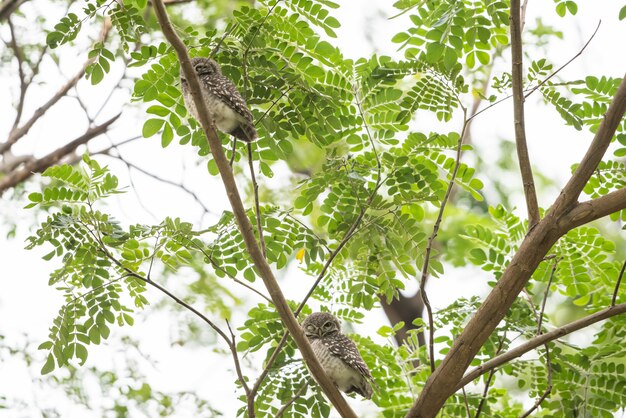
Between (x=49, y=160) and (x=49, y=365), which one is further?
(x=49, y=160)

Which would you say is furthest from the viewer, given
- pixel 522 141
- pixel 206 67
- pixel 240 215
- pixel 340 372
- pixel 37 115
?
pixel 37 115

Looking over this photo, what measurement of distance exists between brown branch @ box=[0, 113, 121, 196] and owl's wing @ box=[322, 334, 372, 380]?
3280mm

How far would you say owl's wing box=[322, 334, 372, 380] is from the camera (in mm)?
2983

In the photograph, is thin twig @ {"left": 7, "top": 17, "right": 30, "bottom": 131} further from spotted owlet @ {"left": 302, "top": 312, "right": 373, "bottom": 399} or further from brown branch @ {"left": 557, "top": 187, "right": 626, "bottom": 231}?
brown branch @ {"left": 557, "top": 187, "right": 626, "bottom": 231}

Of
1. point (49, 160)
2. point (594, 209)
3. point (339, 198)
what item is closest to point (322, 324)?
point (339, 198)

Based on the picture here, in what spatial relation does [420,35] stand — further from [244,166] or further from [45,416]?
[45,416]

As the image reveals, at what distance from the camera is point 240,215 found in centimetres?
228

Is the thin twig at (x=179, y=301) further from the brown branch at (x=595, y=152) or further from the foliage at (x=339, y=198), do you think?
the brown branch at (x=595, y=152)

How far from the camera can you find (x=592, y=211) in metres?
2.39

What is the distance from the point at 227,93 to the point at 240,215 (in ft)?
2.07

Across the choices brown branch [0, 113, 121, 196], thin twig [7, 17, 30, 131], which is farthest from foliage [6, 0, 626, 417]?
thin twig [7, 17, 30, 131]

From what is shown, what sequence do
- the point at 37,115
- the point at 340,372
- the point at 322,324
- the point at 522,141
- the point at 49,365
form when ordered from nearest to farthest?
the point at 522,141 < the point at 49,365 < the point at 340,372 < the point at 322,324 < the point at 37,115

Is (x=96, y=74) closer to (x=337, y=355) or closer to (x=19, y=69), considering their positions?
(x=337, y=355)

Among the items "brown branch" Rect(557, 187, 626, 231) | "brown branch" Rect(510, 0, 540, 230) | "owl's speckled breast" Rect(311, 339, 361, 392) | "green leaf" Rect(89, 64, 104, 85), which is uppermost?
"green leaf" Rect(89, 64, 104, 85)
